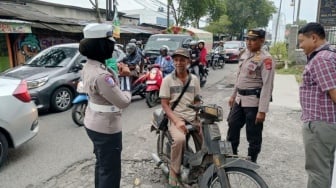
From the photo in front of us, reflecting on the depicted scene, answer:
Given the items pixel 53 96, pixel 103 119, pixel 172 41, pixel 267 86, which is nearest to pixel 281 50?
pixel 172 41

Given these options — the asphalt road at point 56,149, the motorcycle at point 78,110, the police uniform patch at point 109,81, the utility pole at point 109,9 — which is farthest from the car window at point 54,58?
the utility pole at point 109,9

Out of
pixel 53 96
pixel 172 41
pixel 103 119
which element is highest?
pixel 172 41

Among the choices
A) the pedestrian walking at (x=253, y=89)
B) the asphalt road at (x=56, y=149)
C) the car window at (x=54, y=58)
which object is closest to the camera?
the pedestrian walking at (x=253, y=89)

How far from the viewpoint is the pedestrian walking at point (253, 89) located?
346 cm

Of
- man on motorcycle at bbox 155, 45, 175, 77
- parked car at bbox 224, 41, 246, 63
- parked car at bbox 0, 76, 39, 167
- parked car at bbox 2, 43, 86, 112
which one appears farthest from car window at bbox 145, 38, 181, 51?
parked car at bbox 224, 41, 246, 63

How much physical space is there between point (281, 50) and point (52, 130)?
51.0 ft

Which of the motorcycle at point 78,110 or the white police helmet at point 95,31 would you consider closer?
the white police helmet at point 95,31

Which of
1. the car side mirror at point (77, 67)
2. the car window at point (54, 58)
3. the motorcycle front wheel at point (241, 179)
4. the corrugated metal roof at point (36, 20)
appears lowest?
the motorcycle front wheel at point (241, 179)

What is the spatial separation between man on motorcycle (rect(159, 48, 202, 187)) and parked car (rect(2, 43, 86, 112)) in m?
4.03

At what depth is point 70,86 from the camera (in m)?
7.14

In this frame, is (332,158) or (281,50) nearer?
(332,158)

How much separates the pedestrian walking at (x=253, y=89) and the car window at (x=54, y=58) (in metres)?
4.69

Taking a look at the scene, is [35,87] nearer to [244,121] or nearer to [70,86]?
[70,86]

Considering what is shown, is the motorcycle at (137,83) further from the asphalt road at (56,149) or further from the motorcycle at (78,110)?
the motorcycle at (78,110)
